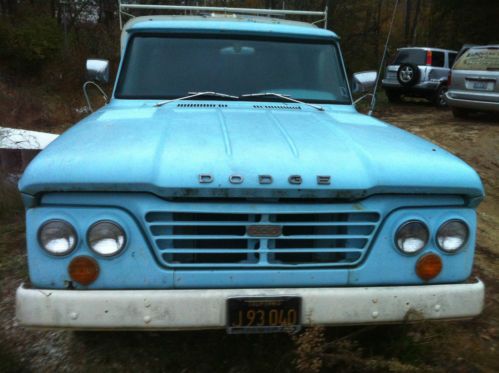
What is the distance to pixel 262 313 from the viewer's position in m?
2.28

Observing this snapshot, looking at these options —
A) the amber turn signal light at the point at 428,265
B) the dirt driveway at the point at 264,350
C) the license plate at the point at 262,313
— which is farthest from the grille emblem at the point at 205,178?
the amber turn signal light at the point at 428,265

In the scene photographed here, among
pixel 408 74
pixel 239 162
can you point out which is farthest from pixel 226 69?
pixel 408 74

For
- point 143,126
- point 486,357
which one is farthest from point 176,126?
point 486,357

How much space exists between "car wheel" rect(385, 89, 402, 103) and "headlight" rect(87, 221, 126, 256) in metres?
13.2

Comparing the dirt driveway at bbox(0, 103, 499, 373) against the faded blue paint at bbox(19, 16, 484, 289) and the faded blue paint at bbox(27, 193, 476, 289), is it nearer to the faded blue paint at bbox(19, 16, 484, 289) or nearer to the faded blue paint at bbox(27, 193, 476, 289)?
the faded blue paint at bbox(27, 193, 476, 289)

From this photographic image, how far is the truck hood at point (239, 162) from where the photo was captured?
85.4 inches

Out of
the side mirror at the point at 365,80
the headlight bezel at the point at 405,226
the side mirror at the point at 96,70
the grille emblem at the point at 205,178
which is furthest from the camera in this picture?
the side mirror at the point at 365,80

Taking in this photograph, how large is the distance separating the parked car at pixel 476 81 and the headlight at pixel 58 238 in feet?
31.0

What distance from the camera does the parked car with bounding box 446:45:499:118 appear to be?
9.80 metres

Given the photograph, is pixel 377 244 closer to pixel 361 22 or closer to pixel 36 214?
pixel 36 214

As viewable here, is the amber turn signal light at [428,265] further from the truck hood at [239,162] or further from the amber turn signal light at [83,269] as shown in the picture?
the amber turn signal light at [83,269]

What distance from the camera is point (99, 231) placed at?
2213 millimetres

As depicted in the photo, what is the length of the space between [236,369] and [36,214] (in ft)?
4.29

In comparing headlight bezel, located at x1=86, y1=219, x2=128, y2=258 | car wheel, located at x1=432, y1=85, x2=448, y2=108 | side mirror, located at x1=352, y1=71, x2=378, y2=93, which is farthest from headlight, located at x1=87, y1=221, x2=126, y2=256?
car wheel, located at x1=432, y1=85, x2=448, y2=108
